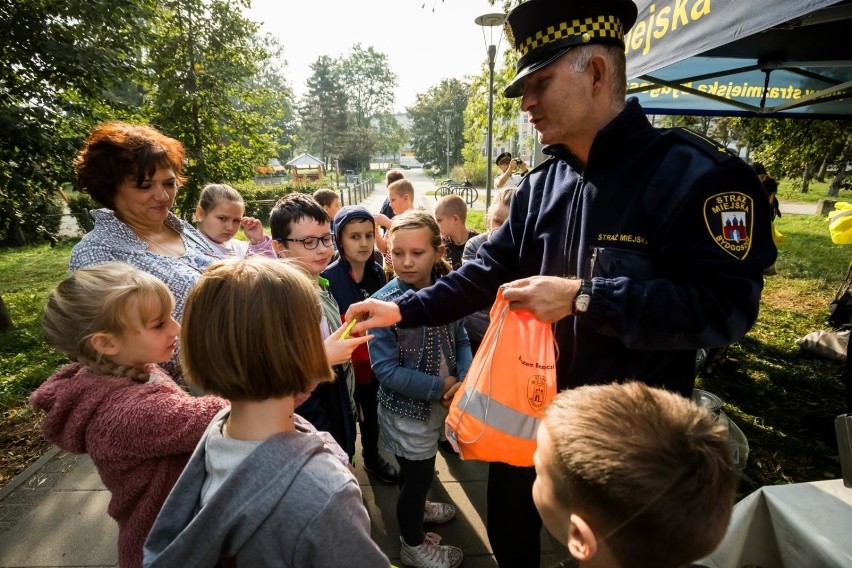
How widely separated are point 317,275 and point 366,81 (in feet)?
253

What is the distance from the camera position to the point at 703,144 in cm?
146

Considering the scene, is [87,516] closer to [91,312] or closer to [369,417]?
[369,417]

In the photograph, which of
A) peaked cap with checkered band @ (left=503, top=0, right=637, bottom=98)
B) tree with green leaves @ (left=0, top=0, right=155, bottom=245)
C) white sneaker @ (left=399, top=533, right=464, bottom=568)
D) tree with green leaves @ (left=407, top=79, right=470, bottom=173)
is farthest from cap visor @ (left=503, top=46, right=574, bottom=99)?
tree with green leaves @ (left=407, top=79, right=470, bottom=173)

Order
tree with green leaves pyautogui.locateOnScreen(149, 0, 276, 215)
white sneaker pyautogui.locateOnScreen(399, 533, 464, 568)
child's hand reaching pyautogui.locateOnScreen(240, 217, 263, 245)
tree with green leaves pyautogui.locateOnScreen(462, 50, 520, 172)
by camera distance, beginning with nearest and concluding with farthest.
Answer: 1. white sneaker pyautogui.locateOnScreen(399, 533, 464, 568)
2. child's hand reaching pyautogui.locateOnScreen(240, 217, 263, 245)
3. tree with green leaves pyautogui.locateOnScreen(149, 0, 276, 215)
4. tree with green leaves pyautogui.locateOnScreen(462, 50, 520, 172)

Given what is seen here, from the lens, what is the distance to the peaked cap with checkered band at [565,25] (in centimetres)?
155

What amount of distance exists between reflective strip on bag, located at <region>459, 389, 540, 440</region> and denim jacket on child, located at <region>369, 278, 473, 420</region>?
56 cm

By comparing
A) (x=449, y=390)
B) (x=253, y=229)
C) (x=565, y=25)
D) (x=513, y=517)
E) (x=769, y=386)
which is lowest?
(x=769, y=386)


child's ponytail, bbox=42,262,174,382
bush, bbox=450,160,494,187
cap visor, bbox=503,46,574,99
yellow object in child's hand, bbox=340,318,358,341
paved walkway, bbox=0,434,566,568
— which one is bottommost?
paved walkway, bbox=0,434,566,568

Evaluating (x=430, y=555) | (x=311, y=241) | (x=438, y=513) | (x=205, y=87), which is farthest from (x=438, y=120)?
(x=430, y=555)

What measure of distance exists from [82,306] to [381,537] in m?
2.06

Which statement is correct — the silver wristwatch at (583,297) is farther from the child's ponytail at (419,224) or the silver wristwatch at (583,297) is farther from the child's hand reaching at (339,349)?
the child's ponytail at (419,224)

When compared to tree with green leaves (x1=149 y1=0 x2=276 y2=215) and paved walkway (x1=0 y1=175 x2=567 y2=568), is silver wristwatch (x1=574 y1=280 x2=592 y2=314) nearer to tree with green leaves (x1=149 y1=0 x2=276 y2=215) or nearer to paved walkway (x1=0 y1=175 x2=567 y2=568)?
paved walkway (x1=0 y1=175 x2=567 y2=568)

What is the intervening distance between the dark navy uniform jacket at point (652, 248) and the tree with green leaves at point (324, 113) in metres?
58.9

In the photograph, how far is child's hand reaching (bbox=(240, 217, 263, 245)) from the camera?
388 cm
